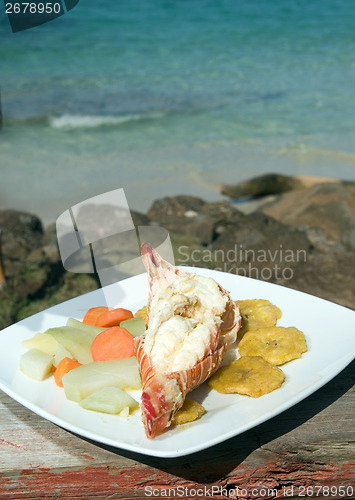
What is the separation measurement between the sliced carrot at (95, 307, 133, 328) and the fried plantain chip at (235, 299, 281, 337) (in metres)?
0.51

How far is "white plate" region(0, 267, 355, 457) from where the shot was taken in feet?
5.29

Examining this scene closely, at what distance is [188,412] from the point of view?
171 cm

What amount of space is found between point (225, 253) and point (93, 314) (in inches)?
136

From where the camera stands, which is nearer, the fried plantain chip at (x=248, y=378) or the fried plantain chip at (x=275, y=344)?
the fried plantain chip at (x=248, y=378)

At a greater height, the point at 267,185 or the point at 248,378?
the point at 248,378

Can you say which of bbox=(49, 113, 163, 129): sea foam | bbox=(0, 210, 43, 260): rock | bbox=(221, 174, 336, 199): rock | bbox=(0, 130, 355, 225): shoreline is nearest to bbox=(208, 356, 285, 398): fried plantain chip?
bbox=(0, 210, 43, 260): rock

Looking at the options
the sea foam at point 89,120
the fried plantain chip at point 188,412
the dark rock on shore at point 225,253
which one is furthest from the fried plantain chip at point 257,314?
the sea foam at point 89,120

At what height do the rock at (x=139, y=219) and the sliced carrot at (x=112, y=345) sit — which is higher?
the sliced carrot at (x=112, y=345)

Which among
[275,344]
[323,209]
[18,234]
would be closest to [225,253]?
[323,209]

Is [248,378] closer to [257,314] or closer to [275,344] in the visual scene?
[275,344]

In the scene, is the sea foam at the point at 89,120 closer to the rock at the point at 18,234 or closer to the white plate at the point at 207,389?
the rock at the point at 18,234

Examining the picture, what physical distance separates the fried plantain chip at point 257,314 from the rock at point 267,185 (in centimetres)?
598

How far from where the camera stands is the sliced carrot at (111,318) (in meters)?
2.32

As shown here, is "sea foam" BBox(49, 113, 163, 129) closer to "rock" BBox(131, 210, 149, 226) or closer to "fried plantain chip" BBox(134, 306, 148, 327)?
"rock" BBox(131, 210, 149, 226)
